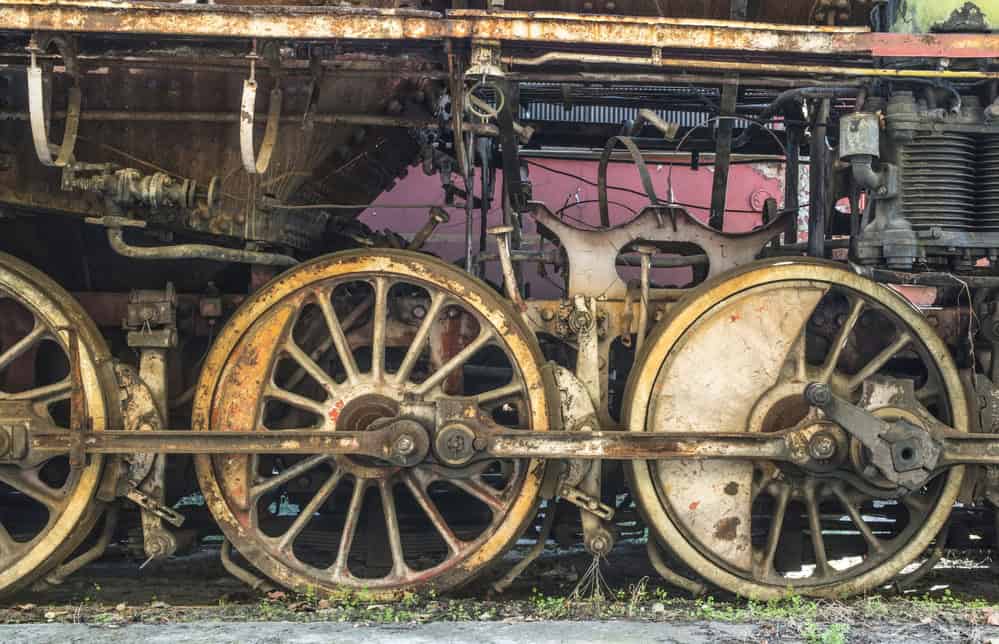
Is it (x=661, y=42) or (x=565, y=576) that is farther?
(x=565, y=576)

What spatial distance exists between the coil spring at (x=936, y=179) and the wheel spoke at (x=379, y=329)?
98.3 inches

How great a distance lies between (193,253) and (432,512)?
166 cm

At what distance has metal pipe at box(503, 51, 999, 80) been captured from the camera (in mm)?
4500

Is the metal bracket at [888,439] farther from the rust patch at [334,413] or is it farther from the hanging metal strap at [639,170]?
the rust patch at [334,413]

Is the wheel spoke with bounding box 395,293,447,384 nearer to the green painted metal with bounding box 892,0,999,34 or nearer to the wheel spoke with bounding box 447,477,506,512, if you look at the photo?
the wheel spoke with bounding box 447,477,506,512

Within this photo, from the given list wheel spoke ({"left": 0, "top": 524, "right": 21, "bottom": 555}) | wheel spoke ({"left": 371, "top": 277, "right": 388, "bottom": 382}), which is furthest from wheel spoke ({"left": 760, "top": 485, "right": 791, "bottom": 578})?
wheel spoke ({"left": 0, "top": 524, "right": 21, "bottom": 555})

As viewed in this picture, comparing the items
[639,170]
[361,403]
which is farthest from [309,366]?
[639,170]

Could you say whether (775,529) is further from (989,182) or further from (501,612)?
(989,182)

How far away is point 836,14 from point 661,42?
102 cm

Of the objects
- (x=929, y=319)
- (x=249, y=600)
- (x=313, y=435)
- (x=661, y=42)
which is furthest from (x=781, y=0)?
(x=249, y=600)

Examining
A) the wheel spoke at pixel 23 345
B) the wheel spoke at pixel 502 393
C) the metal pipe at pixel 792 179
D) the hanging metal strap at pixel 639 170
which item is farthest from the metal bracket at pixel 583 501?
the wheel spoke at pixel 23 345

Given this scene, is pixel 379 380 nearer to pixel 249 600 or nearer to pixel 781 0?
pixel 249 600

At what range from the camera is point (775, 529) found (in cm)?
491

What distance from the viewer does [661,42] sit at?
4418mm
